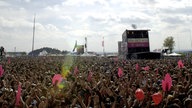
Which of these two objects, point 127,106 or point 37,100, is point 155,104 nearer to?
point 127,106

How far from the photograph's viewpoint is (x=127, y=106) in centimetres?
423

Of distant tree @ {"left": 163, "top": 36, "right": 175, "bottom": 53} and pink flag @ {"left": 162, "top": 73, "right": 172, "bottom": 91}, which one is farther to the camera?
distant tree @ {"left": 163, "top": 36, "right": 175, "bottom": 53}

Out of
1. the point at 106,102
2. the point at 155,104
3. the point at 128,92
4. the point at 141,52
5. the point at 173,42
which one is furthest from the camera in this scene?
the point at 173,42

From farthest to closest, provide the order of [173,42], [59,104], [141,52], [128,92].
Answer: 1. [173,42]
2. [141,52]
3. [128,92]
4. [59,104]

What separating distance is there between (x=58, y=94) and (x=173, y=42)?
310 ft

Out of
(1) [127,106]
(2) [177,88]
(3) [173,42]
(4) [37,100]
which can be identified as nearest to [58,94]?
(4) [37,100]

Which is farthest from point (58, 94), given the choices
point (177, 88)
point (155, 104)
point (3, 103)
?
point (177, 88)

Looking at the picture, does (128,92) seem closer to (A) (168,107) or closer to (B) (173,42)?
(A) (168,107)

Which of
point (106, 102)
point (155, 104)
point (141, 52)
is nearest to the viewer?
point (155, 104)

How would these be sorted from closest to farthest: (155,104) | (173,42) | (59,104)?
(155,104)
(59,104)
(173,42)

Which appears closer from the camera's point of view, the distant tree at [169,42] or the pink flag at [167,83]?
the pink flag at [167,83]

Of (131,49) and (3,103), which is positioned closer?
(3,103)

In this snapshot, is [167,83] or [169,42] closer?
[167,83]

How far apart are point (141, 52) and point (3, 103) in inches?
1153
